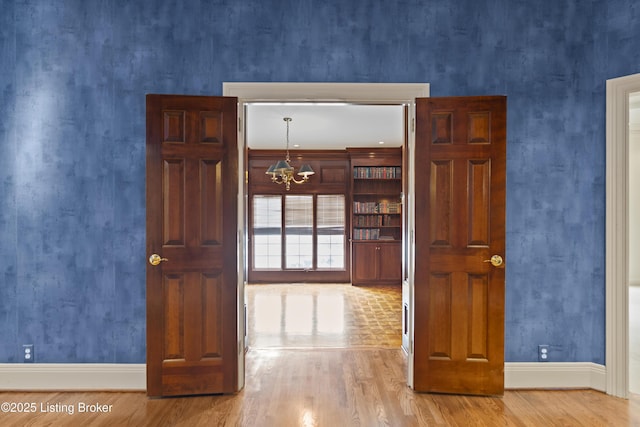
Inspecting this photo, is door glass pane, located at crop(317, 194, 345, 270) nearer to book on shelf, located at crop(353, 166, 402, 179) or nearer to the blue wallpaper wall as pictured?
book on shelf, located at crop(353, 166, 402, 179)

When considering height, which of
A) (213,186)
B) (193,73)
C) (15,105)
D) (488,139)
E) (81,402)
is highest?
(193,73)

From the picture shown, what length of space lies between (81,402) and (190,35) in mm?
2845

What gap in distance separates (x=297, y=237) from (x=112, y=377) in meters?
5.90

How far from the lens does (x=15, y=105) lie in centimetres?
330

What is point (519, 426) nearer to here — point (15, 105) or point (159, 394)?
point (159, 394)

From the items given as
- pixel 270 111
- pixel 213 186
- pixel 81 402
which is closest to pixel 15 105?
pixel 213 186

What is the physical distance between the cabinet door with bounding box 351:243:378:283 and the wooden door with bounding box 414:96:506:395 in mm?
5405

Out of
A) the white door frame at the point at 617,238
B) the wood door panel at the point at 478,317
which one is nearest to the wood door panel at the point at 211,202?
the wood door panel at the point at 478,317

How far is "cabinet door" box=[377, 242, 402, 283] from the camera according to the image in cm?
859

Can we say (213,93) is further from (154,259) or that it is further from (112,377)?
(112,377)

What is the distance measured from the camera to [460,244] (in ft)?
10.4

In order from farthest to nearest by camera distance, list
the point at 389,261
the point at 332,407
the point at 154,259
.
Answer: the point at 389,261
the point at 154,259
the point at 332,407

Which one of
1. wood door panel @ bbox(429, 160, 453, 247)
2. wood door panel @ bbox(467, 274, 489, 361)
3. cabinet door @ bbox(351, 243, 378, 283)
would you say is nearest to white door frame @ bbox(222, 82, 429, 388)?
wood door panel @ bbox(429, 160, 453, 247)

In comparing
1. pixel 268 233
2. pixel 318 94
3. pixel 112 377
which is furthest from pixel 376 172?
pixel 112 377
